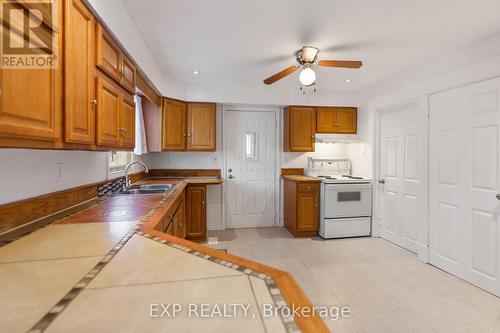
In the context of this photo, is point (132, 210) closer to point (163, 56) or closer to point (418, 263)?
point (163, 56)

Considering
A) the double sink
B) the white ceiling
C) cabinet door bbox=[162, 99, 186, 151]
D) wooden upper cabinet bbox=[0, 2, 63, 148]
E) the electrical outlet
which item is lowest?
the double sink

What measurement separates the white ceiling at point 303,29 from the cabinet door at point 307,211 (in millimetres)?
1975

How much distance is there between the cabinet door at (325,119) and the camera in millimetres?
4297

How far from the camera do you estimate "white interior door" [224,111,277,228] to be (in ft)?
14.5

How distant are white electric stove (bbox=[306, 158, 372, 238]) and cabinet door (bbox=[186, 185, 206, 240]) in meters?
1.87

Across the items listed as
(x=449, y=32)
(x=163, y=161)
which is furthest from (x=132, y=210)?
(x=449, y=32)

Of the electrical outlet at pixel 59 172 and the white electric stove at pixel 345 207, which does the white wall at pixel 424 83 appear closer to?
the white electric stove at pixel 345 207

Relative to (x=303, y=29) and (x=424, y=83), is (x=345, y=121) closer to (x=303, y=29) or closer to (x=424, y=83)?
(x=424, y=83)

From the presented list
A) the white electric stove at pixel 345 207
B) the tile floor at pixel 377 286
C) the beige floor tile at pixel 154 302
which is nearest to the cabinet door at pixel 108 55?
the beige floor tile at pixel 154 302

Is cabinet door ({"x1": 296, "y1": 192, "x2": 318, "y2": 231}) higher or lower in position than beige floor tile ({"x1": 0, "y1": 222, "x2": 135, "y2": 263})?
lower

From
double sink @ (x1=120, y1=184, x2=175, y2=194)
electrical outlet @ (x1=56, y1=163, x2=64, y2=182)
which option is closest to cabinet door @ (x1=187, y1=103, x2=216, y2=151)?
double sink @ (x1=120, y1=184, x2=175, y2=194)

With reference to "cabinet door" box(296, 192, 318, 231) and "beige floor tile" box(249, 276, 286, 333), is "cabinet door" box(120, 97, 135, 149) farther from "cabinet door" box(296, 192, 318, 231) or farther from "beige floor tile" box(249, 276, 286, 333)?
"cabinet door" box(296, 192, 318, 231)

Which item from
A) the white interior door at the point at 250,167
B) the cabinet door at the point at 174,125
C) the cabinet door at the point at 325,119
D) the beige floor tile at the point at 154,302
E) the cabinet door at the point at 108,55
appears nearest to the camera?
the beige floor tile at the point at 154,302

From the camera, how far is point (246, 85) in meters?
4.09
